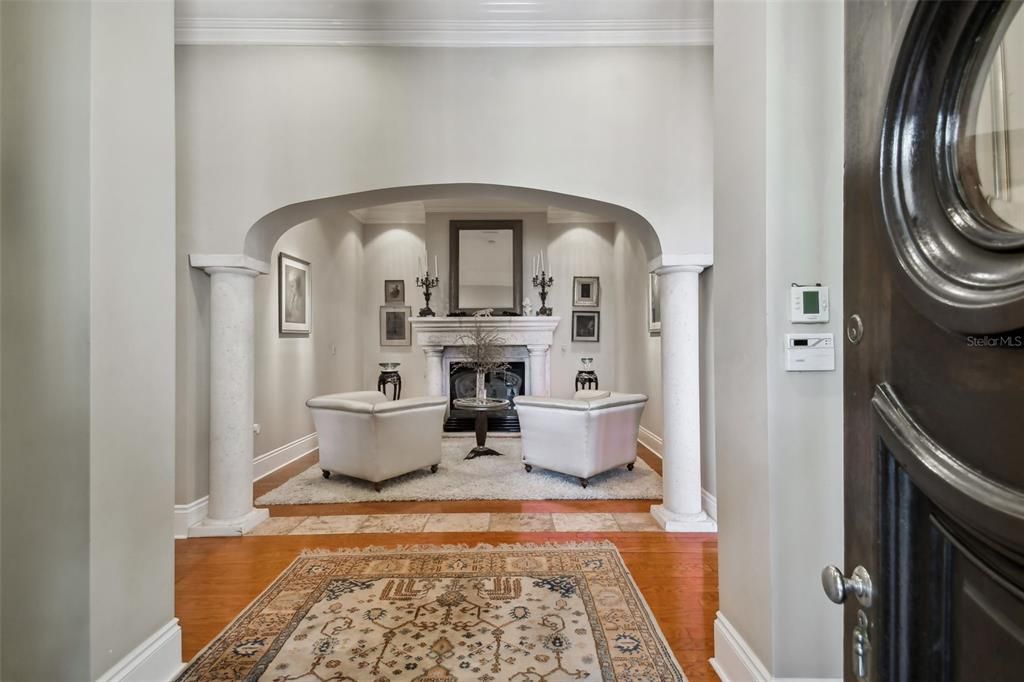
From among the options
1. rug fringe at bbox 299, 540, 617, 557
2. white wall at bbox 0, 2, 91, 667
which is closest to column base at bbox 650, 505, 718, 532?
rug fringe at bbox 299, 540, 617, 557

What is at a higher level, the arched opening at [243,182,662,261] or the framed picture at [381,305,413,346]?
the arched opening at [243,182,662,261]

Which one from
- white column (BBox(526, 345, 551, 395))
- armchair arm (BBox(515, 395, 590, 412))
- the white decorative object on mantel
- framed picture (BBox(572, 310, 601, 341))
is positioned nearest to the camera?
armchair arm (BBox(515, 395, 590, 412))

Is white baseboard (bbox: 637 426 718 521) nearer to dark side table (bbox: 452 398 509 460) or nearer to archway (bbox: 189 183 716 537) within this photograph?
archway (bbox: 189 183 716 537)

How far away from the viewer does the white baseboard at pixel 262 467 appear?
3.18 m

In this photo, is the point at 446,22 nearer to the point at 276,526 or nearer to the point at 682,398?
the point at 682,398

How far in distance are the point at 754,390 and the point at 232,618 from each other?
2.44 metres

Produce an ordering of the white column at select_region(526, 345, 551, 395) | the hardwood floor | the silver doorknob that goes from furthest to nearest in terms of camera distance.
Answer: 1. the white column at select_region(526, 345, 551, 395)
2. the hardwood floor
3. the silver doorknob

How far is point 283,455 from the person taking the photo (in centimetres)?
484

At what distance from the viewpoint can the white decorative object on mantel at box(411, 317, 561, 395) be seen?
6.65m

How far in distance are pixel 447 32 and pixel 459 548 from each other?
333 cm

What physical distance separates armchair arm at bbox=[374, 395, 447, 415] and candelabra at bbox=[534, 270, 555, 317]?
2.78 meters

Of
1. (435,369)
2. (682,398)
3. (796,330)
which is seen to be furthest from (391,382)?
(796,330)

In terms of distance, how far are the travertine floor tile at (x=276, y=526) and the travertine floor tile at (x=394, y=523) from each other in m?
0.48

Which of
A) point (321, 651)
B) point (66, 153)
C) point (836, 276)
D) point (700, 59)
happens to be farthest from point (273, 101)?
point (836, 276)
